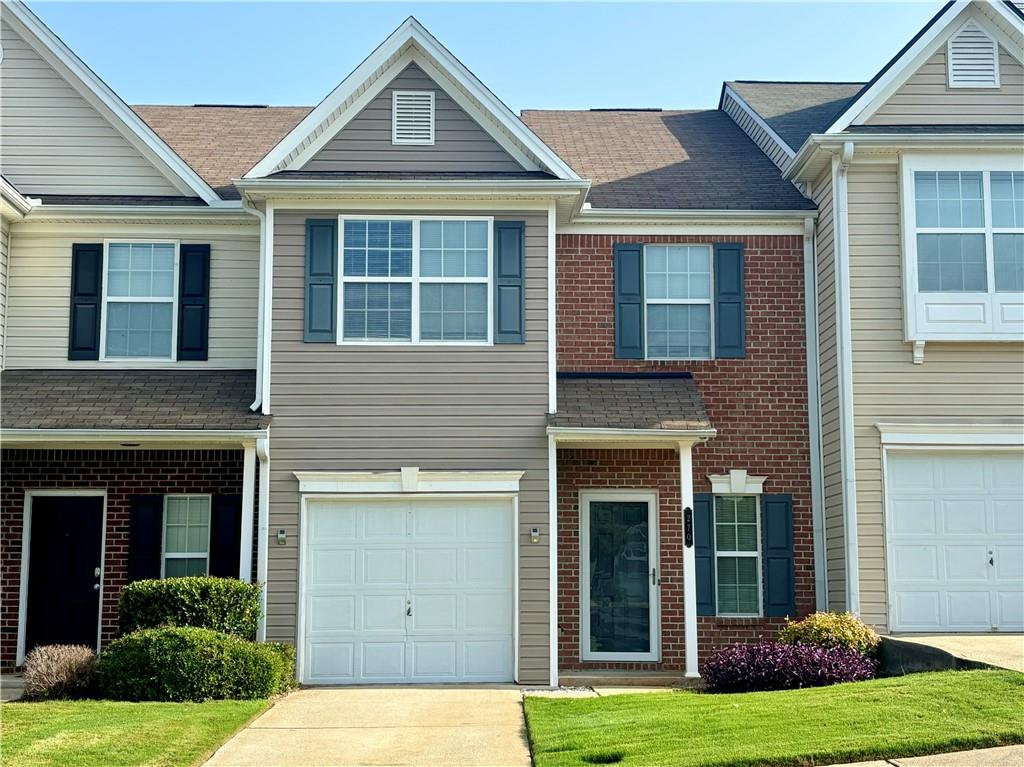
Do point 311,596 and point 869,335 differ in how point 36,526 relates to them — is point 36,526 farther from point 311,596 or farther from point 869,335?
point 869,335

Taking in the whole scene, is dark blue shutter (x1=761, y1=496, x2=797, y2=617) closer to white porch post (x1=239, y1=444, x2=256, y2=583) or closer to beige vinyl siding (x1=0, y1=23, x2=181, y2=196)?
white porch post (x1=239, y1=444, x2=256, y2=583)

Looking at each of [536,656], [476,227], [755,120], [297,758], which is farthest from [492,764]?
[755,120]

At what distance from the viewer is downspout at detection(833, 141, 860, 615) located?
1532 centimetres

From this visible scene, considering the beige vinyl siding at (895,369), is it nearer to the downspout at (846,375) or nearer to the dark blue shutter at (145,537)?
the downspout at (846,375)

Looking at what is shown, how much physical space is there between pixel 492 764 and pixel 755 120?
13004 mm

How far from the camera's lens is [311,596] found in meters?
15.2

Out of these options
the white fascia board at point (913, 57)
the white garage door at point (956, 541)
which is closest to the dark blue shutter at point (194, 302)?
the white fascia board at point (913, 57)

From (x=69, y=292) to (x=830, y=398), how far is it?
10294mm

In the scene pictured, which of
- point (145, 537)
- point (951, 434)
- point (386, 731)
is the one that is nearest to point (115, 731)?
point (386, 731)

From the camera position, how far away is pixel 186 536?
16.5m

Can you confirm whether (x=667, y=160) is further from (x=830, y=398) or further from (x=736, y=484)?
(x=736, y=484)

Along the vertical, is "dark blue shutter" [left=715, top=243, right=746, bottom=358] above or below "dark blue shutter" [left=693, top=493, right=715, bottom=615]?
above

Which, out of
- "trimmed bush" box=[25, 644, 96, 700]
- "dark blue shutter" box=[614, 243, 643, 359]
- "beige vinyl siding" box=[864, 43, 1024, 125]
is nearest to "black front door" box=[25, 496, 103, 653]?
"trimmed bush" box=[25, 644, 96, 700]

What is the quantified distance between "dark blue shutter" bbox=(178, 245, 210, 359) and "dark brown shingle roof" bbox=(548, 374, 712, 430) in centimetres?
490
